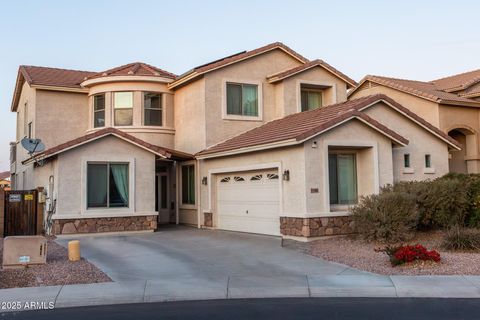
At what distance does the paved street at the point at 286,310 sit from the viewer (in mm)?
7773

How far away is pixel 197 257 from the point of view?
13109 mm

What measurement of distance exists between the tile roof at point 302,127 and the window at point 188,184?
177 cm

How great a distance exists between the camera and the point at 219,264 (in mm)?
12078

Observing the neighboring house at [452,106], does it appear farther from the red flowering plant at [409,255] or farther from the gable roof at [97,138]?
the red flowering plant at [409,255]

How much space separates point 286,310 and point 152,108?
1584 cm

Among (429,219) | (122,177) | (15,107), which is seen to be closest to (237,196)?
(122,177)

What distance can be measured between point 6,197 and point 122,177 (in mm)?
3941

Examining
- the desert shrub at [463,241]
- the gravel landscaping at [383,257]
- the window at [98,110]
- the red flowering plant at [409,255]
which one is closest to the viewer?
the gravel landscaping at [383,257]

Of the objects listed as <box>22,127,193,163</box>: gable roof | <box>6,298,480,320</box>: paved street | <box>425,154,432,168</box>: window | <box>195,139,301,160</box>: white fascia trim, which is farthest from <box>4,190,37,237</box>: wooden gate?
<box>425,154,432,168</box>: window

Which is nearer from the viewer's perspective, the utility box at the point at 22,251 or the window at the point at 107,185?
the utility box at the point at 22,251

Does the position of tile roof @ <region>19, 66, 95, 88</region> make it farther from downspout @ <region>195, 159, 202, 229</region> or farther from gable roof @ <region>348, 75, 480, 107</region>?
gable roof @ <region>348, 75, 480, 107</region>

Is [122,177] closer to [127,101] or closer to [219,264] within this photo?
[127,101]

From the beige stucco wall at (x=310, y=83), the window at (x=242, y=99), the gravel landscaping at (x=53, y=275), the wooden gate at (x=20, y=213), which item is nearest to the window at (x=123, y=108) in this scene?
the window at (x=242, y=99)

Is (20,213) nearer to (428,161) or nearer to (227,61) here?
(227,61)
